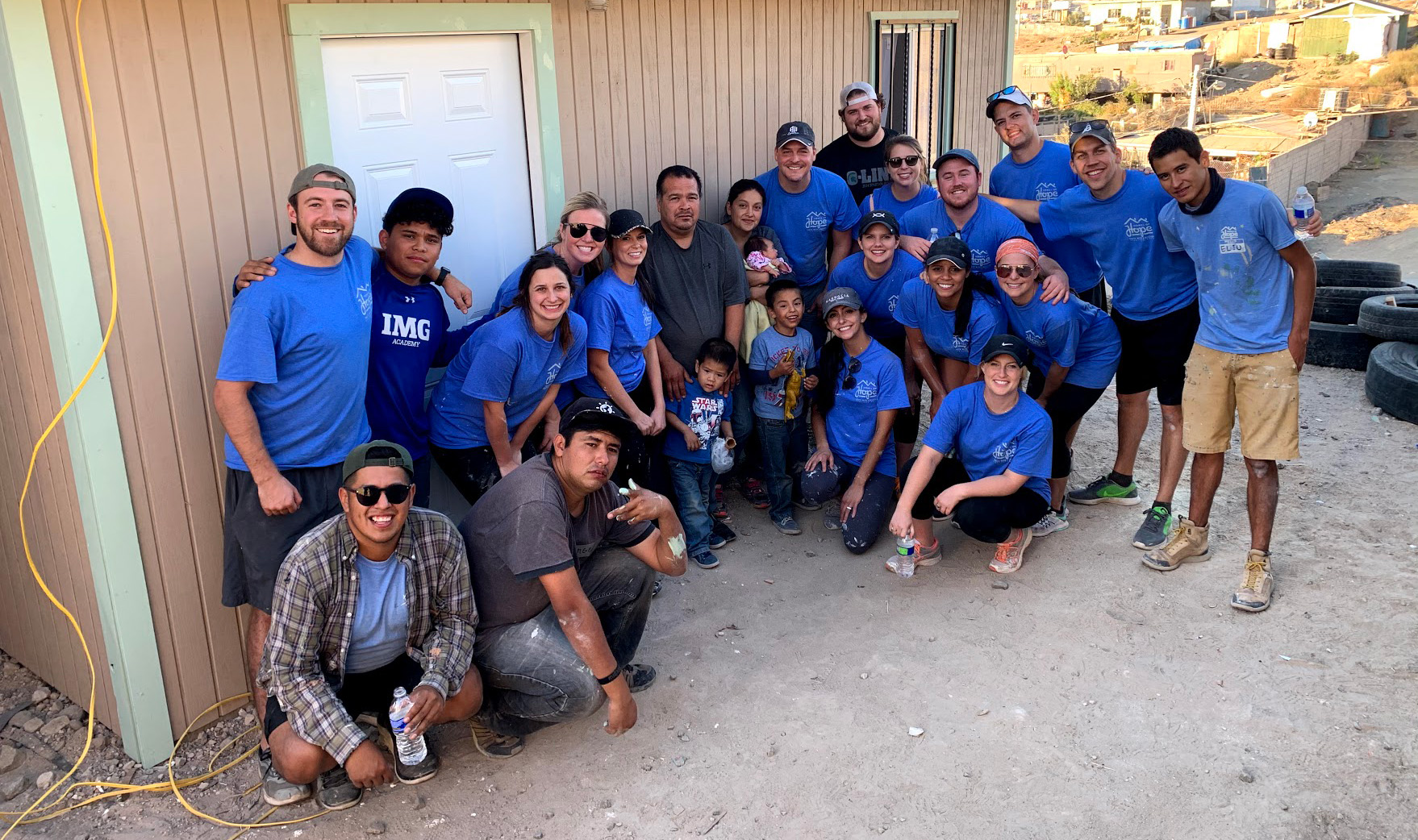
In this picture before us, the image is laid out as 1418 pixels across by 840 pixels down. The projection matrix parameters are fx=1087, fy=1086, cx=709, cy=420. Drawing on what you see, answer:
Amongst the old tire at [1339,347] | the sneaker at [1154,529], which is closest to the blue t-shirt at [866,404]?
the sneaker at [1154,529]

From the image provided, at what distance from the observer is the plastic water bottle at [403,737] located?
3420 millimetres

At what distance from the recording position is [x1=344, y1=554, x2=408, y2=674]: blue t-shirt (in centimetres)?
347

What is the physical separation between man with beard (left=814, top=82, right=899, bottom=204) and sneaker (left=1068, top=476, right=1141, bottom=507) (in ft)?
6.85

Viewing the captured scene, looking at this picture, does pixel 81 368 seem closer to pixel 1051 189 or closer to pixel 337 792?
pixel 337 792

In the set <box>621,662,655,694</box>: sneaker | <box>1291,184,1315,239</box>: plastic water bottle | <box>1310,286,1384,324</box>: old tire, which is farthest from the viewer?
<box>1310,286,1384,324</box>: old tire

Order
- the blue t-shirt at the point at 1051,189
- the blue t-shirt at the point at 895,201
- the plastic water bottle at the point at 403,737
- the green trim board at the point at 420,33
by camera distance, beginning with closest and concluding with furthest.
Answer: the plastic water bottle at the point at 403,737
the green trim board at the point at 420,33
the blue t-shirt at the point at 1051,189
the blue t-shirt at the point at 895,201

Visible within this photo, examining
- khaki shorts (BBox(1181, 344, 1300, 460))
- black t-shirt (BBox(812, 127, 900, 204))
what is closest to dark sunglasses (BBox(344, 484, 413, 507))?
khaki shorts (BBox(1181, 344, 1300, 460))

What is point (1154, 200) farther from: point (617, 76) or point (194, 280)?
point (194, 280)

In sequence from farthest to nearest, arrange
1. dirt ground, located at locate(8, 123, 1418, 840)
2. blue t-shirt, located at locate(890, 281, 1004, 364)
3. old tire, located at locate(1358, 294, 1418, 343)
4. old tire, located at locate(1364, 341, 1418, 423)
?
old tire, located at locate(1358, 294, 1418, 343) → old tire, located at locate(1364, 341, 1418, 423) → blue t-shirt, located at locate(890, 281, 1004, 364) → dirt ground, located at locate(8, 123, 1418, 840)

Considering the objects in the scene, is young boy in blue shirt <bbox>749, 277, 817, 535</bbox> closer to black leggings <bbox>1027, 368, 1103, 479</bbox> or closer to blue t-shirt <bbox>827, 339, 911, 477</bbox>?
blue t-shirt <bbox>827, 339, 911, 477</bbox>

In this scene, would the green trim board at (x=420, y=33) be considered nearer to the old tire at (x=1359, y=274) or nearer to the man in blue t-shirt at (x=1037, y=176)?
the man in blue t-shirt at (x=1037, y=176)

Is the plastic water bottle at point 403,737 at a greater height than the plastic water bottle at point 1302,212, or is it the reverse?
the plastic water bottle at point 1302,212

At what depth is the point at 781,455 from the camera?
570 cm

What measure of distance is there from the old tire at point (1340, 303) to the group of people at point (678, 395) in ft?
11.8
